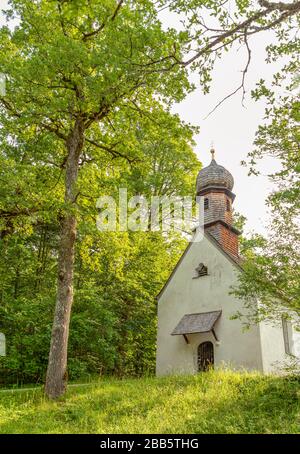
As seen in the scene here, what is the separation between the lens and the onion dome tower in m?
17.7

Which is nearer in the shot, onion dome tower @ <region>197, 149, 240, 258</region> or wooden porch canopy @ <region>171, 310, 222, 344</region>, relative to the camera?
wooden porch canopy @ <region>171, 310, 222, 344</region>

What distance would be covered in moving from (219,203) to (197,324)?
6.11 m

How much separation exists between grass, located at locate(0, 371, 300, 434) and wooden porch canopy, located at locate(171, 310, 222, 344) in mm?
4364

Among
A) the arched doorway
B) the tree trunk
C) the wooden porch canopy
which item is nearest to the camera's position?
the tree trunk

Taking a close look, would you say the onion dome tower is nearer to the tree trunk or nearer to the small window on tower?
the small window on tower

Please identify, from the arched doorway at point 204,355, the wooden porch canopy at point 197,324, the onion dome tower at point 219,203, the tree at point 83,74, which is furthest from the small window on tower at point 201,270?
the tree at point 83,74

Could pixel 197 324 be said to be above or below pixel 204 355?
above

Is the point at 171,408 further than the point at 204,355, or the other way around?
the point at 204,355

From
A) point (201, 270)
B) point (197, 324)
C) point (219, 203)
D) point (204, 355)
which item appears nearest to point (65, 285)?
point (197, 324)

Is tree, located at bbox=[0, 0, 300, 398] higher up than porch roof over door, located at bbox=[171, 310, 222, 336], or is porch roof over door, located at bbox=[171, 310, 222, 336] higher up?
tree, located at bbox=[0, 0, 300, 398]

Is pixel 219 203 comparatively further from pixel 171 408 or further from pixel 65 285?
pixel 171 408

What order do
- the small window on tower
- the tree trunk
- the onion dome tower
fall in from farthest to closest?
the onion dome tower → the small window on tower → the tree trunk

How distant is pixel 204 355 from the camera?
15.6 meters

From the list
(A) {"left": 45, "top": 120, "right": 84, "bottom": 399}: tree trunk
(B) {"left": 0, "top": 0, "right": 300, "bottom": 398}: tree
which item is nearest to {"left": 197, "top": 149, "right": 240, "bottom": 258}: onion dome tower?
(B) {"left": 0, "top": 0, "right": 300, "bottom": 398}: tree
